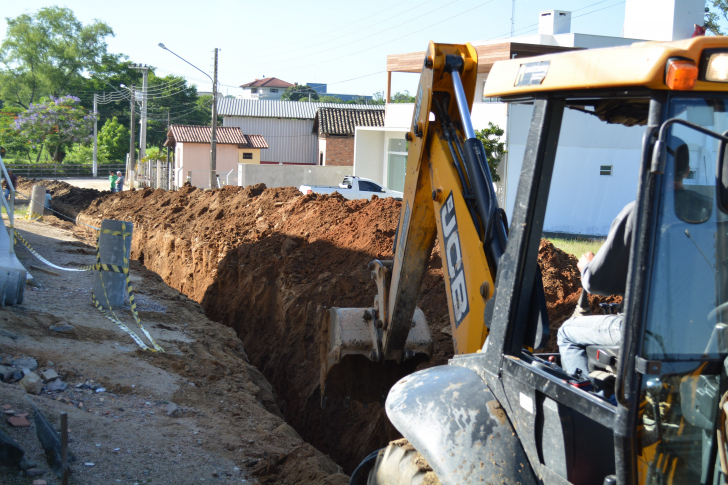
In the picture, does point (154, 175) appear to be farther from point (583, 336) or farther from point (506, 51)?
point (583, 336)

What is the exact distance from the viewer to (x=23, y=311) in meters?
8.27

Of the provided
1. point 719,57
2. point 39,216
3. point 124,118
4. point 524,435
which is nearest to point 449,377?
point 524,435

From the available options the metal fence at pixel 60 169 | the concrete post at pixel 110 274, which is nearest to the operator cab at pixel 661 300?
the concrete post at pixel 110 274

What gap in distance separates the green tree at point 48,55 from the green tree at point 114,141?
11631 millimetres

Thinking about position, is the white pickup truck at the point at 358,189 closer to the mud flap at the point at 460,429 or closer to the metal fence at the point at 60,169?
the mud flap at the point at 460,429

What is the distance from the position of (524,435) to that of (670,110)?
1316 mm

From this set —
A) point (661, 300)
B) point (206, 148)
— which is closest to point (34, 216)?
point (206, 148)

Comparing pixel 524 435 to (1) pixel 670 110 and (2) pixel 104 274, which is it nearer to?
(1) pixel 670 110

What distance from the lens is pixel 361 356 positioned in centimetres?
525

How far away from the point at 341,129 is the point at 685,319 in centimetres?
3830

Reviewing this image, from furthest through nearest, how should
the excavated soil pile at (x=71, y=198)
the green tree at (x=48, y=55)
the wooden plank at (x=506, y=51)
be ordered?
1. the green tree at (x=48, y=55)
2. the excavated soil pile at (x=71, y=198)
3. the wooden plank at (x=506, y=51)

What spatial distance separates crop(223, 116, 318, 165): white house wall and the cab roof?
156 ft

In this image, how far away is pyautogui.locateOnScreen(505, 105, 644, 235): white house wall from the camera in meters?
2.46

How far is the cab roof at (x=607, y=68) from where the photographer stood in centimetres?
188
